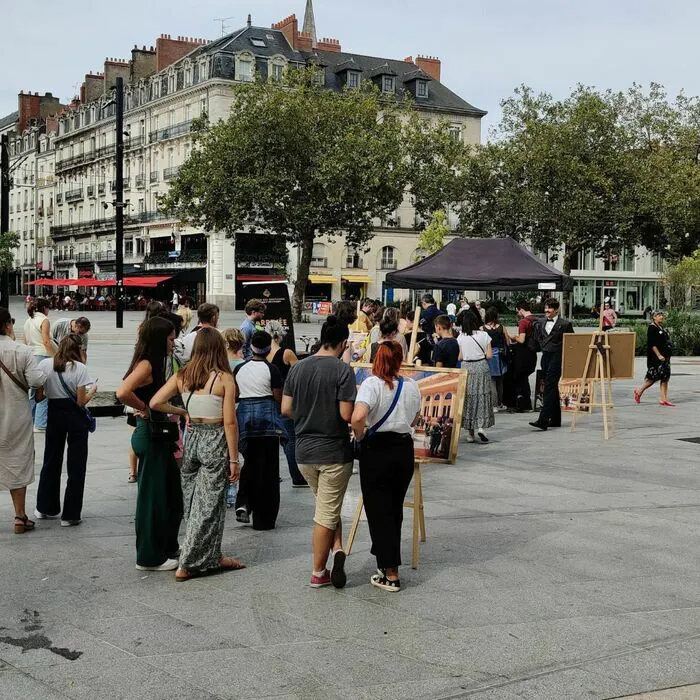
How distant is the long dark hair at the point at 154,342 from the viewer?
21.7 feet

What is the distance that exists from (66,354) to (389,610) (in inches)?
144

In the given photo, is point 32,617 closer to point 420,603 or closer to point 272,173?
point 420,603

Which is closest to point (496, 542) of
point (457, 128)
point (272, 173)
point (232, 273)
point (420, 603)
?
point (420, 603)

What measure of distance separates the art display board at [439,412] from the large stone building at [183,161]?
140 ft

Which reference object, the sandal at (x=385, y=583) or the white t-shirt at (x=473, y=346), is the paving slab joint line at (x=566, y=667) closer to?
the sandal at (x=385, y=583)

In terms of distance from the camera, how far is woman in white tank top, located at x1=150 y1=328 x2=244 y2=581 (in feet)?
20.9

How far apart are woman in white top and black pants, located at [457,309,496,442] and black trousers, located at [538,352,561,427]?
58.6 inches

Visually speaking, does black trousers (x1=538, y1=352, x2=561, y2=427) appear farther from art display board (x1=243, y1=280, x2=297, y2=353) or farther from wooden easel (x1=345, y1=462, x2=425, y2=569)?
wooden easel (x1=345, y1=462, x2=425, y2=569)

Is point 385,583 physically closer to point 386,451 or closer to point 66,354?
point 386,451

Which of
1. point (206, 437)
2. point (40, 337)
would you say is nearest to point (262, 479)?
point (206, 437)

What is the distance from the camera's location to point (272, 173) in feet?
148

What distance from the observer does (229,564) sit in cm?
661

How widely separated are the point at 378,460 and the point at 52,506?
→ 3.41 meters

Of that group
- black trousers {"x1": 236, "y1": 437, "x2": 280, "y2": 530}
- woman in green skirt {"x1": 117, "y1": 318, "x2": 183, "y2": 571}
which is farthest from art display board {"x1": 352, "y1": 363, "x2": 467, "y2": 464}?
woman in green skirt {"x1": 117, "y1": 318, "x2": 183, "y2": 571}
